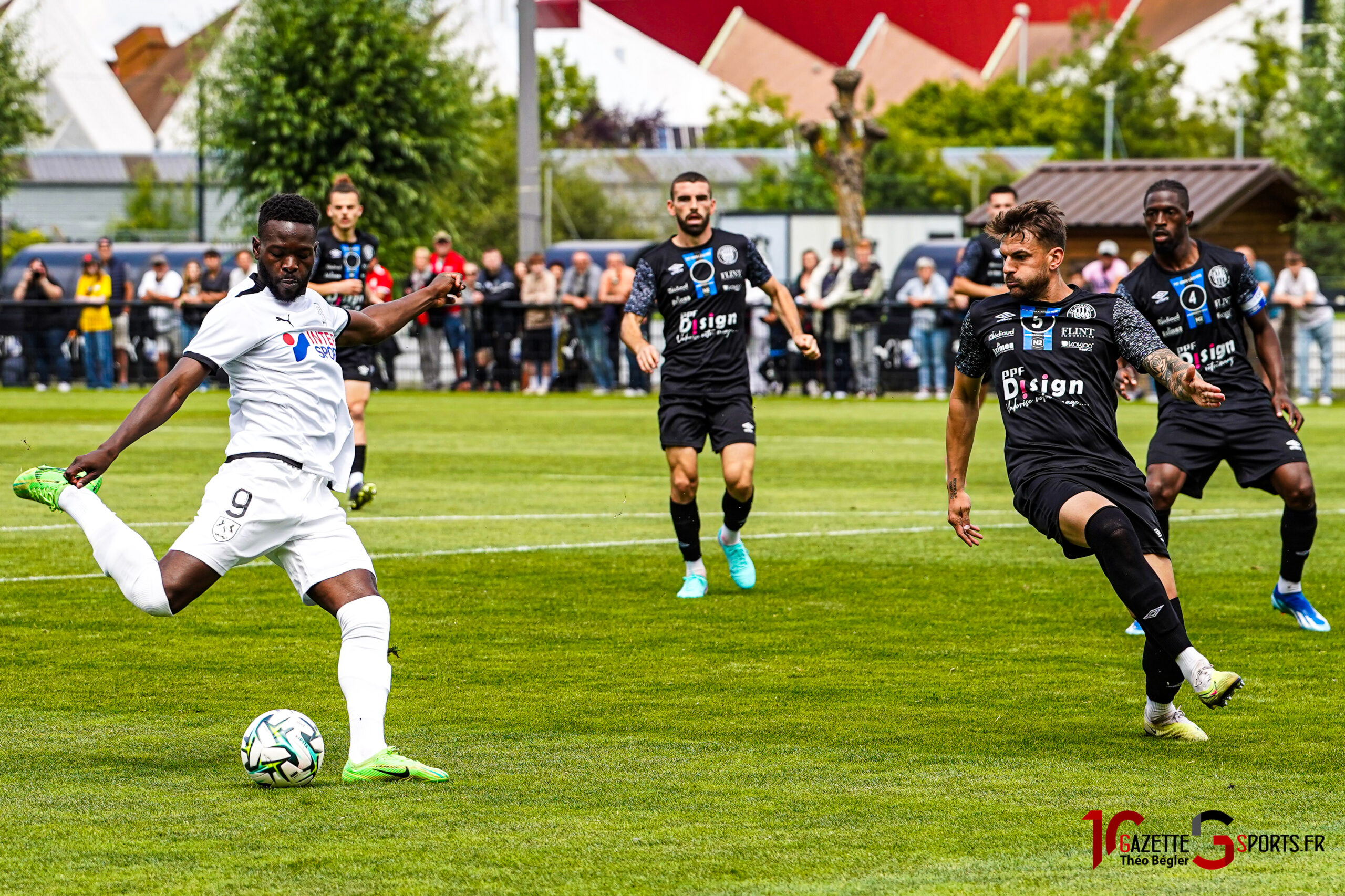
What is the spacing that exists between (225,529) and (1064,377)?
2961 millimetres

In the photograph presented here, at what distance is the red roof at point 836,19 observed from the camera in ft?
309

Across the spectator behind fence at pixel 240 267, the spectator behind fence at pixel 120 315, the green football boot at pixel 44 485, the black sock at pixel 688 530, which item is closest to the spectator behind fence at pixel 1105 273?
the spectator behind fence at pixel 240 267

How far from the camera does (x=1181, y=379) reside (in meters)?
6.41

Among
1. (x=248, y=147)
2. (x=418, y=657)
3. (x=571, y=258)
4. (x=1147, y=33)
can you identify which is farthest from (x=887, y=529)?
(x=1147, y=33)

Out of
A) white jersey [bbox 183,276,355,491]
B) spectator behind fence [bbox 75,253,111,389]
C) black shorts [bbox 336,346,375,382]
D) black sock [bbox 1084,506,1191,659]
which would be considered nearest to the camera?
white jersey [bbox 183,276,355,491]

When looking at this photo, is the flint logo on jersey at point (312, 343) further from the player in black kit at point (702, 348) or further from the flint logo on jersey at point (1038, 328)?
the player in black kit at point (702, 348)

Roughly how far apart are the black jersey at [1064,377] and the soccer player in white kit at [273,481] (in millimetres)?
2283

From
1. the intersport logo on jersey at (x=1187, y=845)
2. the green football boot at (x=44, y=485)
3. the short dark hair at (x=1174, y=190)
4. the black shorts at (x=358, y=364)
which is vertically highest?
the short dark hair at (x=1174, y=190)

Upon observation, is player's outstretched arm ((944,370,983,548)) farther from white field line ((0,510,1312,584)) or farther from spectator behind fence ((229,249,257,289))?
spectator behind fence ((229,249,257,289))

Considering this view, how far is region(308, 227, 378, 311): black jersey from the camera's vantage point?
14070 mm

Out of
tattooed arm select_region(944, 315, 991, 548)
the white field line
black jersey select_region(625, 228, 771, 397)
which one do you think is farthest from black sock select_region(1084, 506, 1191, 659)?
the white field line

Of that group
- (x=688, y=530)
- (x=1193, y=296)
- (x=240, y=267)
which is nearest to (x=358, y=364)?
(x=688, y=530)

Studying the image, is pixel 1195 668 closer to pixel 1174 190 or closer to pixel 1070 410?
pixel 1070 410

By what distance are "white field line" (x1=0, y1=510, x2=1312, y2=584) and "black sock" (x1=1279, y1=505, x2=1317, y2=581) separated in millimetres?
3700
